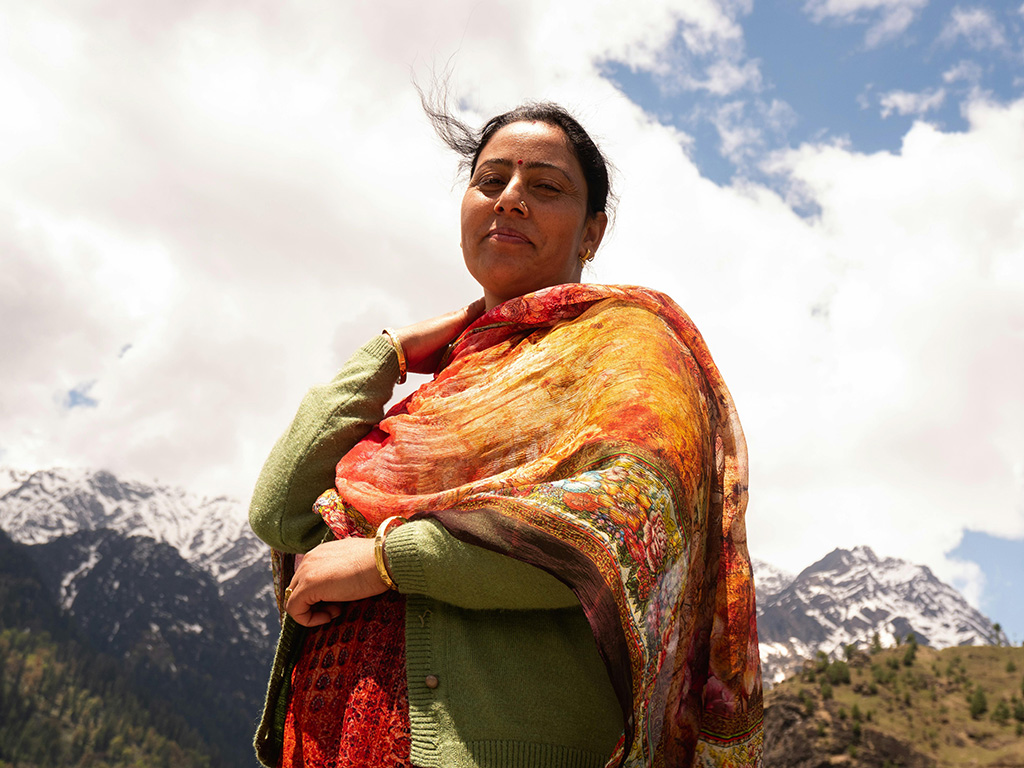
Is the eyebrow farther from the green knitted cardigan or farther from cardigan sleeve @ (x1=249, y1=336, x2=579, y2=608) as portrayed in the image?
the green knitted cardigan

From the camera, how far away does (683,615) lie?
229 cm

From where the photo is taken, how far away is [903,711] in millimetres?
52781

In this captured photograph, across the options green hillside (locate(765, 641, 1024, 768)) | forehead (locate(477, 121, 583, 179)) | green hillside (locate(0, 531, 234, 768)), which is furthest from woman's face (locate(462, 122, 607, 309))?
green hillside (locate(0, 531, 234, 768))

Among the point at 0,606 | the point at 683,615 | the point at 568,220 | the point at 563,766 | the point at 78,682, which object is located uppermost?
the point at 0,606

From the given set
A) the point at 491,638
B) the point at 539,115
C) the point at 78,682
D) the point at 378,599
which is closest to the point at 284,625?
the point at 378,599

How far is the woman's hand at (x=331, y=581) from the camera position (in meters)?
2.09

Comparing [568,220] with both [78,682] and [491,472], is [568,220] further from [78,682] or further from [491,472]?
[78,682]

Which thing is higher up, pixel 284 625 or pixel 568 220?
pixel 568 220

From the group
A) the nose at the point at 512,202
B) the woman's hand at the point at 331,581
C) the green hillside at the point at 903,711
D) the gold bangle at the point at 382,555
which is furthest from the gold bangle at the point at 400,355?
the green hillside at the point at 903,711

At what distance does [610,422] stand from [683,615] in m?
0.67

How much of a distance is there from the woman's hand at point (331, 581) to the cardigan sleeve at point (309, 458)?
26 cm

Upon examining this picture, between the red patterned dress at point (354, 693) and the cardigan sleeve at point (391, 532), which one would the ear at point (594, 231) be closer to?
the cardigan sleeve at point (391, 532)

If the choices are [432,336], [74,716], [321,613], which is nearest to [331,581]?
[321,613]

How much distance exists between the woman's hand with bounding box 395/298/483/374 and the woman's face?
0.32 feet
